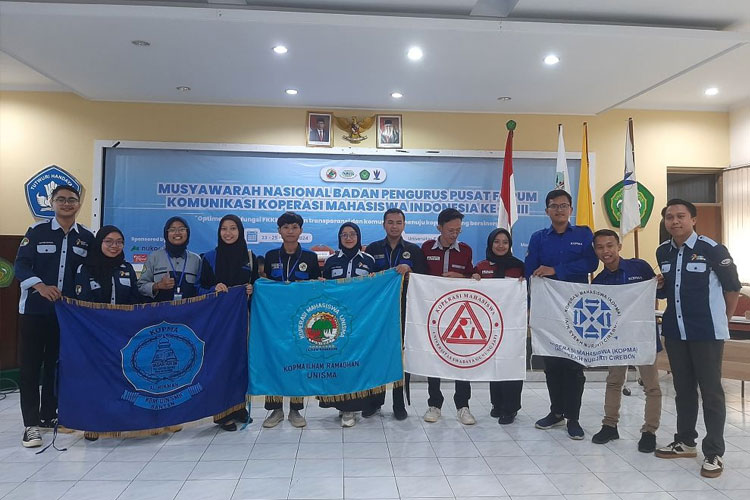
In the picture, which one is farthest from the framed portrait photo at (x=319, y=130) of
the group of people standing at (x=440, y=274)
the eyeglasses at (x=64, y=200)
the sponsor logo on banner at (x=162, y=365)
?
the sponsor logo on banner at (x=162, y=365)

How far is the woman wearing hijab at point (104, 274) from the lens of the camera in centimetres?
333

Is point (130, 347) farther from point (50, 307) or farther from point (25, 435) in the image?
point (25, 435)

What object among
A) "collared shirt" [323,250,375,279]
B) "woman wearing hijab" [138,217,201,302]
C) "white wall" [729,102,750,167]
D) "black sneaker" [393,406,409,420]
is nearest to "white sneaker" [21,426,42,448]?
"woman wearing hijab" [138,217,201,302]

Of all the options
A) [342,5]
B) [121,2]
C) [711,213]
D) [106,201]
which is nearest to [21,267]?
[121,2]

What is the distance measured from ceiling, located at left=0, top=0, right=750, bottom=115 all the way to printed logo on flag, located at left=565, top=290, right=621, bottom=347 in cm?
204

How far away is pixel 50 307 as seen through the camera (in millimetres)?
3312

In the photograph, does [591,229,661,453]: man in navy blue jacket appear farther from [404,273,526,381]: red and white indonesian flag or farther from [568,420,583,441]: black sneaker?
[404,273,526,381]: red and white indonesian flag

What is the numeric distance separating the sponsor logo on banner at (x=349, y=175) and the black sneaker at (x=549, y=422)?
3152 millimetres

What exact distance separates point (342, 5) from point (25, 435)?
12.2ft

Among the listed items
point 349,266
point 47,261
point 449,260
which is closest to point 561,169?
point 449,260

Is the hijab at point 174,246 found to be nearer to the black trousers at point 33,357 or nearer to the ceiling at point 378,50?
the black trousers at point 33,357

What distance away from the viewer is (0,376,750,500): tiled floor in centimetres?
264

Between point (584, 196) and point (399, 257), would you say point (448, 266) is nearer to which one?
point (399, 257)

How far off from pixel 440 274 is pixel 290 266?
113 cm
